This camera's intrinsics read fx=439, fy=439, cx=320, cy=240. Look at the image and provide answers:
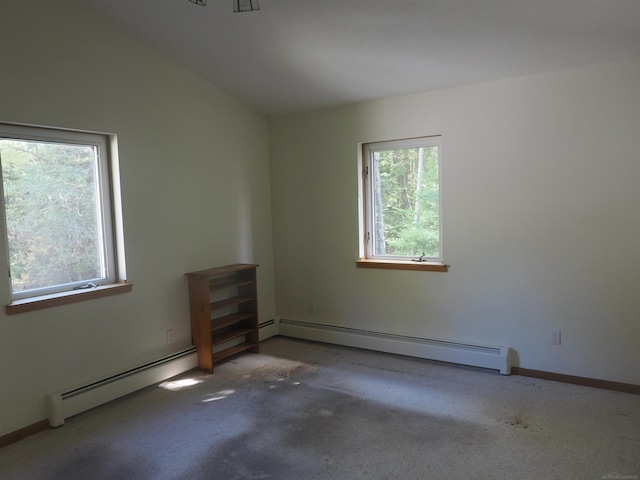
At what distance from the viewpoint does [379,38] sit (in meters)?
2.96

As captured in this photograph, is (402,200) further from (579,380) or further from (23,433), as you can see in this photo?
(23,433)

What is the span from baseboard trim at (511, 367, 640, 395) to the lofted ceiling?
2252mm

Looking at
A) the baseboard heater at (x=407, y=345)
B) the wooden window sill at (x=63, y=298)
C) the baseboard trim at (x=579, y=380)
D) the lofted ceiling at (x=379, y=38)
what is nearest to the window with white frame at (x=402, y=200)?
the lofted ceiling at (x=379, y=38)

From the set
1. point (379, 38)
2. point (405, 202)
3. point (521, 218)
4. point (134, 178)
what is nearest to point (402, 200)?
point (405, 202)

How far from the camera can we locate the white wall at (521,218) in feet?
10.0

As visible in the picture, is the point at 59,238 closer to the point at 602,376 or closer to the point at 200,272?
the point at 200,272

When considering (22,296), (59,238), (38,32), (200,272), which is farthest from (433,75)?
(22,296)

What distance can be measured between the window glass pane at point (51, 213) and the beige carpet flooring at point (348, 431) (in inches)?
39.3

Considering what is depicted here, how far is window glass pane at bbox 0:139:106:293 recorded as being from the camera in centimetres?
276

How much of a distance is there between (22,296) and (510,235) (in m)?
3.47

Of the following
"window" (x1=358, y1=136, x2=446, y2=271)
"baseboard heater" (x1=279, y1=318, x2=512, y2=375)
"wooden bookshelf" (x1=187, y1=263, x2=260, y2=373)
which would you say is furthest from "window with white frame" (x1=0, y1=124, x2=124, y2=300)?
"window" (x1=358, y1=136, x2=446, y2=271)

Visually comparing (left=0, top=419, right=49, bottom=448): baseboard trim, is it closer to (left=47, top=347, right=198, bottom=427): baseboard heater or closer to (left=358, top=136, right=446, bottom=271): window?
(left=47, top=347, right=198, bottom=427): baseboard heater

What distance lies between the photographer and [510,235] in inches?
135

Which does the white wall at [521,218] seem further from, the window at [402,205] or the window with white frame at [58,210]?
the window with white frame at [58,210]
